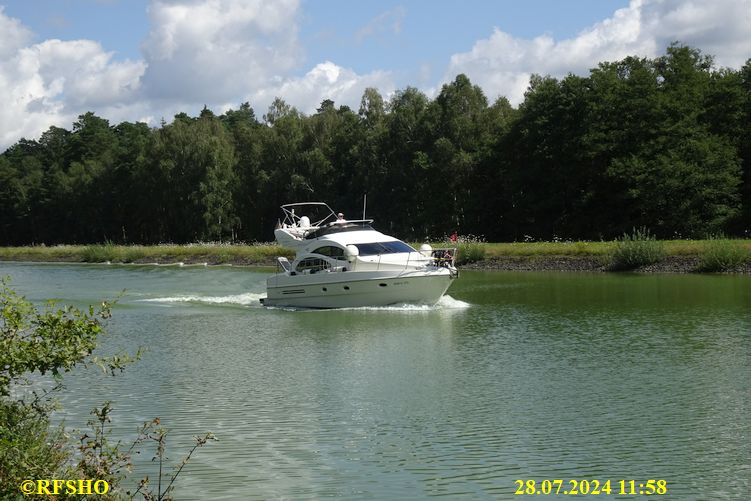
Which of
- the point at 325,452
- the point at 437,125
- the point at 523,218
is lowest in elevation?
the point at 325,452

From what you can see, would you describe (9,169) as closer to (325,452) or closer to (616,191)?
(616,191)

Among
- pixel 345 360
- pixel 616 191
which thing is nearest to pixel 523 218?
pixel 616 191

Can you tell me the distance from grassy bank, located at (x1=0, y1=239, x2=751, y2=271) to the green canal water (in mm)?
12465

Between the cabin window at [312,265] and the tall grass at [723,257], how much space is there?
2327 cm

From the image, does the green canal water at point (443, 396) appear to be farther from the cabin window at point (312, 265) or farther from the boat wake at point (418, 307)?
the cabin window at point (312, 265)

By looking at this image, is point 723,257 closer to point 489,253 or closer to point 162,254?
point 489,253

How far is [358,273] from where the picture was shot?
34.1 meters

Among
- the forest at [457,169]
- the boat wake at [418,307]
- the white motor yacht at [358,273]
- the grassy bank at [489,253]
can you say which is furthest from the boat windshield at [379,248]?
the forest at [457,169]

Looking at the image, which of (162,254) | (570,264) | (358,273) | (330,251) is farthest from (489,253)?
(162,254)

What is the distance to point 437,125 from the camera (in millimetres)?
82375

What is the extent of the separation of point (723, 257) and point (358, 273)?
2306 centimetres

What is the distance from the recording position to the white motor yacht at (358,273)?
33.8 meters

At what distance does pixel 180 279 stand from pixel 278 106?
54.2 meters

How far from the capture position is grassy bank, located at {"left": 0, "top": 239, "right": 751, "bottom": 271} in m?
48.1
